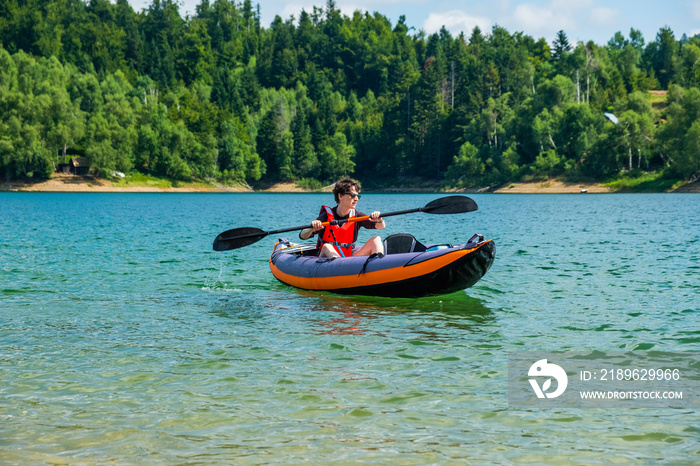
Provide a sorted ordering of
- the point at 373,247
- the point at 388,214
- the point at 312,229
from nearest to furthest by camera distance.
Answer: the point at 373,247, the point at 388,214, the point at 312,229

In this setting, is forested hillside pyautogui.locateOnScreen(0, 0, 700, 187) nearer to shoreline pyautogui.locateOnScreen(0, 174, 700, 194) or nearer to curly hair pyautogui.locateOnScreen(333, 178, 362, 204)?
shoreline pyautogui.locateOnScreen(0, 174, 700, 194)

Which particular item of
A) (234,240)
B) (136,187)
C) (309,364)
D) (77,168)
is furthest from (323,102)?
(309,364)

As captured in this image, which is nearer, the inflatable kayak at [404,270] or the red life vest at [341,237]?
the inflatable kayak at [404,270]

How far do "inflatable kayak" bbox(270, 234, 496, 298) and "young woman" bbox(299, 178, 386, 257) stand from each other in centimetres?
25

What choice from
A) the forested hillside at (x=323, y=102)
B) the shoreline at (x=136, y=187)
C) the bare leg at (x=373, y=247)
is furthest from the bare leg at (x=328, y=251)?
the shoreline at (x=136, y=187)

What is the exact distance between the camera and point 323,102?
127 metres

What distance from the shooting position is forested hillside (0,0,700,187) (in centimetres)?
8631

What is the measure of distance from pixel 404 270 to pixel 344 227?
173cm

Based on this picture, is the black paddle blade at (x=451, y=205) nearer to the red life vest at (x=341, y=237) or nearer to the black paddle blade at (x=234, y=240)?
the red life vest at (x=341, y=237)

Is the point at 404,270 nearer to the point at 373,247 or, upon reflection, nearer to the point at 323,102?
the point at 373,247

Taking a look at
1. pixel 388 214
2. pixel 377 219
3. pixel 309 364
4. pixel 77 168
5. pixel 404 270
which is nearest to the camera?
pixel 309 364

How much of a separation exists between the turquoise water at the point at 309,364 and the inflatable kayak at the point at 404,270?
289mm

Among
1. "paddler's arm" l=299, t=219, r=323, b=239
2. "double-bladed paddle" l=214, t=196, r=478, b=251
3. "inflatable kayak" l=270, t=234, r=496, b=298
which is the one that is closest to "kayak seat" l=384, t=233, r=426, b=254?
"inflatable kayak" l=270, t=234, r=496, b=298

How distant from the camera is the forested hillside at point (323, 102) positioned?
8631 centimetres
